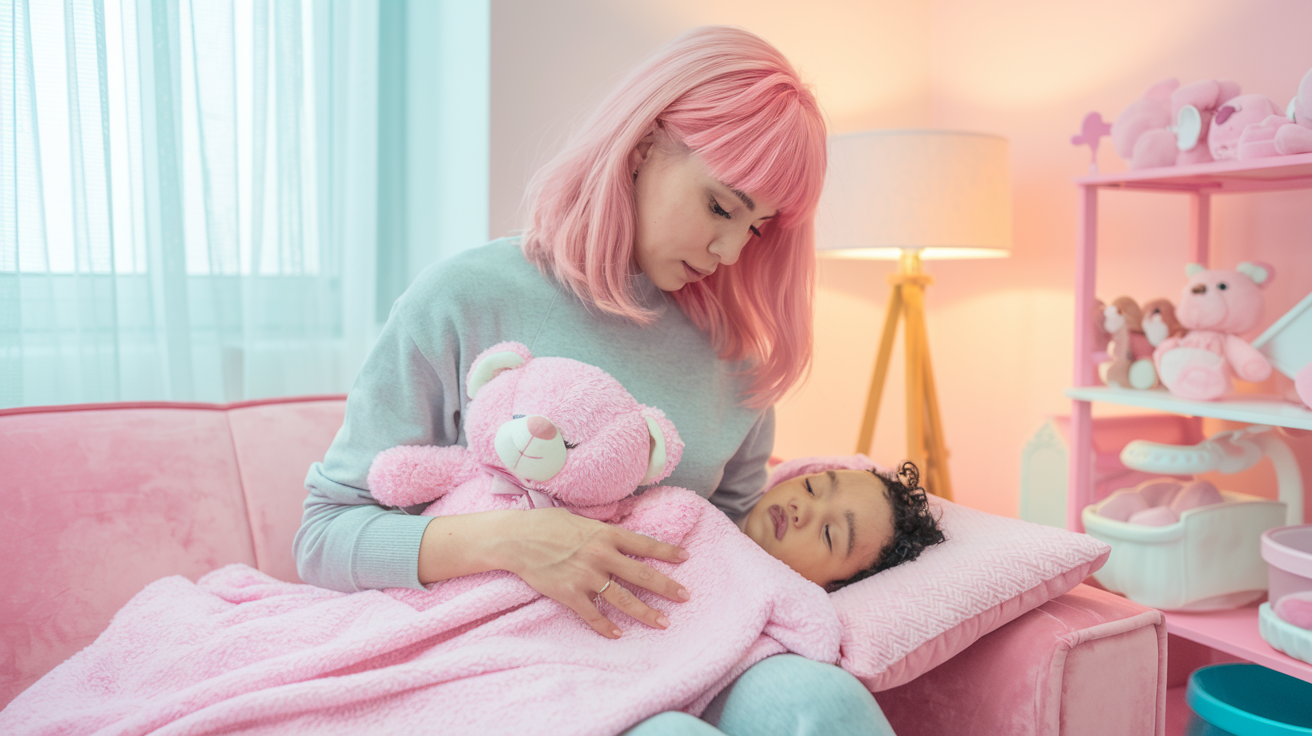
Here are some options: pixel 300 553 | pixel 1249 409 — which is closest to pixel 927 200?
pixel 1249 409

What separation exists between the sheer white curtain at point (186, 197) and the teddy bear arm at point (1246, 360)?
1.77 metres

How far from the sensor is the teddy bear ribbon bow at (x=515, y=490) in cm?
95

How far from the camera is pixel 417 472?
997 millimetres

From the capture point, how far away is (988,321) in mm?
2297

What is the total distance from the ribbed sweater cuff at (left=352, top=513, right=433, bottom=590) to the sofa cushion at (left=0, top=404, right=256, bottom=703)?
0.41 meters

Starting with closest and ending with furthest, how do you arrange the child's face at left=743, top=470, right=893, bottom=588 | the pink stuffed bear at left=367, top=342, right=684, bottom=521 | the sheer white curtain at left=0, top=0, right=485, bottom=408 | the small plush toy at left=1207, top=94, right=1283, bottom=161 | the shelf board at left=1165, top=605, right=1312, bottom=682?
1. the pink stuffed bear at left=367, top=342, right=684, bottom=521
2. the child's face at left=743, top=470, right=893, bottom=588
3. the shelf board at left=1165, top=605, right=1312, bottom=682
4. the small plush toy at left=1207, top=94, right=1283, bottom=161
5. the sheer white curtain at left=0, top=0, right=485, bottom=408

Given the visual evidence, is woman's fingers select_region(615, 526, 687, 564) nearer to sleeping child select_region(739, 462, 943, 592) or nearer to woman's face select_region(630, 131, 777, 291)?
sleeping child select_region(739, 462, 943, 592)

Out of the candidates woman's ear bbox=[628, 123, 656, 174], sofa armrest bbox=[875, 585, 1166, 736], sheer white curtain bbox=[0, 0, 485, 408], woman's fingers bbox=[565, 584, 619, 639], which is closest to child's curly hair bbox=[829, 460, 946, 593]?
sofa armrest bbox=[875, 585, 1166, 736]

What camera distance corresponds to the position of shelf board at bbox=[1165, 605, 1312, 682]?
3.95 feet

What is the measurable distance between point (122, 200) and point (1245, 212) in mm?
2201

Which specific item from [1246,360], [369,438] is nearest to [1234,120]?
[1246,360]

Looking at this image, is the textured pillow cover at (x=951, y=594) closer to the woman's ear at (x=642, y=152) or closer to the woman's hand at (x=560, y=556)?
the woman's hand at (x=560, y=556)

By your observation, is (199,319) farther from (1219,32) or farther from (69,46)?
(1219,32)

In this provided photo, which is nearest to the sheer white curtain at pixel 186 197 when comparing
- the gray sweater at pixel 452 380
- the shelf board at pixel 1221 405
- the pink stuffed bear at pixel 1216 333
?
the gray sweater at pixel 452 380
